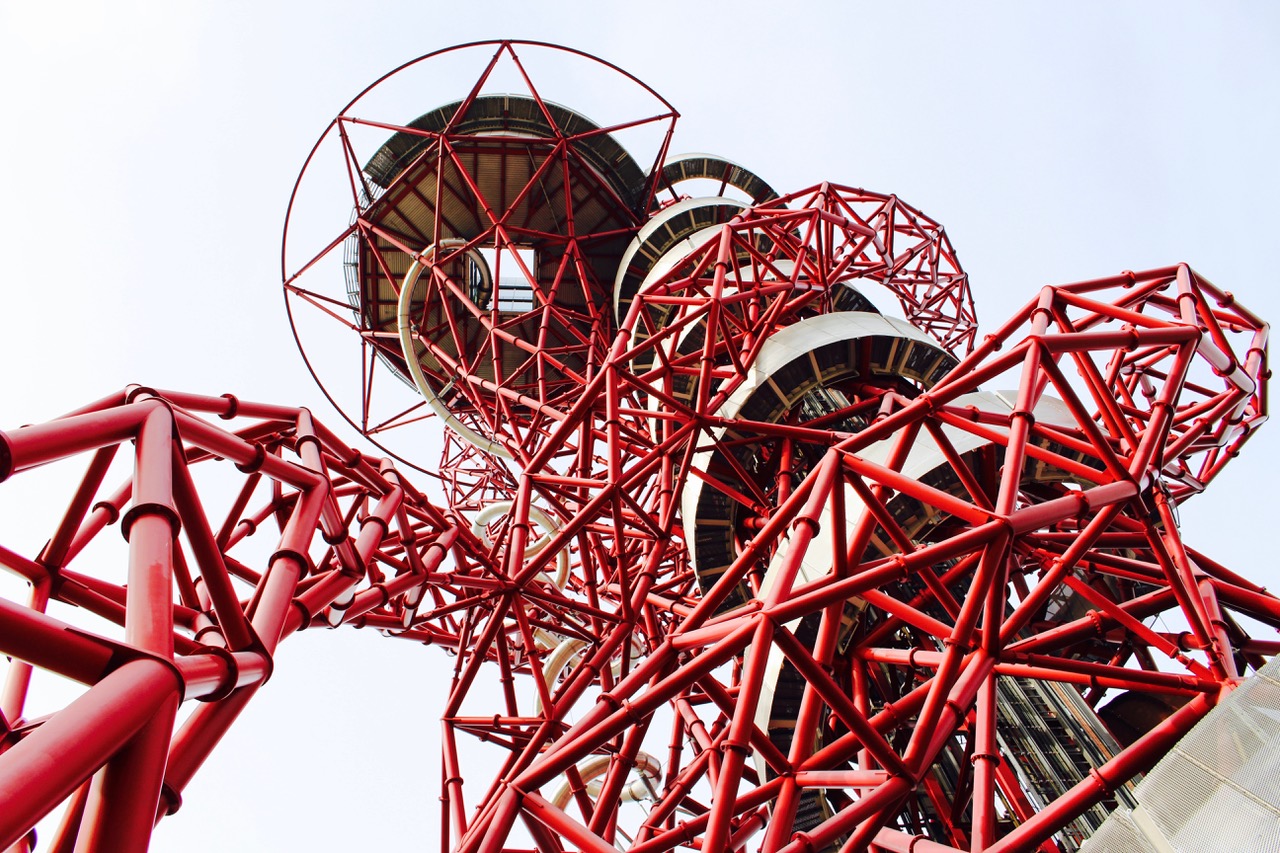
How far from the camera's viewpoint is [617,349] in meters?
18.3

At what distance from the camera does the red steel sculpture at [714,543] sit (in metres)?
6.80

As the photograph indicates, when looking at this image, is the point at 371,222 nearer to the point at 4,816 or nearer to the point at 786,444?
the point at 786,444

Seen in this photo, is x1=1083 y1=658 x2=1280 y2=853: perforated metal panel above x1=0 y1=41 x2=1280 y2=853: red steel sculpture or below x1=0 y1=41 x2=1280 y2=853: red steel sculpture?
below

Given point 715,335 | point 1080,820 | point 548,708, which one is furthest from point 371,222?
point 1080,820

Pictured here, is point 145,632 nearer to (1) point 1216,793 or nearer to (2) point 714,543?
(1) point 1216,793

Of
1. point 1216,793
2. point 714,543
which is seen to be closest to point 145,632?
point 1216,793

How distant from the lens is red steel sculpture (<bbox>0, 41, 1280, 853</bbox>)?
6.80 metres

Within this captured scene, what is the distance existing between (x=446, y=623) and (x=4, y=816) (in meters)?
19.2

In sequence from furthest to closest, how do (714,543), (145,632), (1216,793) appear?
1. (714,543)
2. (1216,793)
3. (145,632)

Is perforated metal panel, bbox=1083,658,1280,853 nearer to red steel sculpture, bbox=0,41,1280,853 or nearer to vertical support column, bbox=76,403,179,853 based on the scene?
red steel sculpture, bbox=0,41,1280,853

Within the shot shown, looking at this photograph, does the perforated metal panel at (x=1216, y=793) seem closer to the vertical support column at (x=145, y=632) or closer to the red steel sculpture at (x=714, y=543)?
the red steel sculpture at (x=714, y=543)

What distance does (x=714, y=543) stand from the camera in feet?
64.0

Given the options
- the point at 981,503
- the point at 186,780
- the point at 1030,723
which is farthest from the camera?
the point at 1030,723

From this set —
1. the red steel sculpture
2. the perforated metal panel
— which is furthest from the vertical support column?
the perforated metal panel
